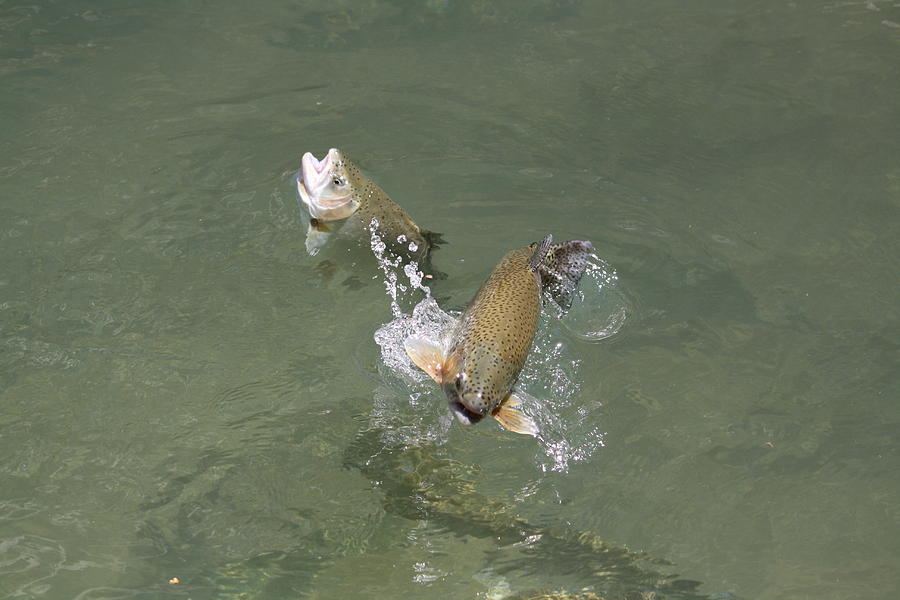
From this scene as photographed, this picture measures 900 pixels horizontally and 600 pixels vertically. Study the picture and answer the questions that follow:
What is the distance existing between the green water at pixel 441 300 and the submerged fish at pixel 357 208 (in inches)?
13.5

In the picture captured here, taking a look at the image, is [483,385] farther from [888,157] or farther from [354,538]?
[888,157]

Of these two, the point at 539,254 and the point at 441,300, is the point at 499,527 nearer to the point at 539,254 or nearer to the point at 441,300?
the point at 539,254

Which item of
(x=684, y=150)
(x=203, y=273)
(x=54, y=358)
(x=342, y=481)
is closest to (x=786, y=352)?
(x=684, y=150)

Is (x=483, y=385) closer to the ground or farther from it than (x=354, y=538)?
farther from it

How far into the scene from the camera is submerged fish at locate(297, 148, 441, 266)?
225 inches

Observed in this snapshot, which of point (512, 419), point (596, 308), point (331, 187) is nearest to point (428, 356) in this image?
point (512, 419)

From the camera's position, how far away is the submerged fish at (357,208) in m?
5.71

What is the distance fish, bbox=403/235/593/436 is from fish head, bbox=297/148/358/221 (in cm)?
114

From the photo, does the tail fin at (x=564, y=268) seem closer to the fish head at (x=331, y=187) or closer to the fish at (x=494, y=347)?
the fish at (x=494, y=347)

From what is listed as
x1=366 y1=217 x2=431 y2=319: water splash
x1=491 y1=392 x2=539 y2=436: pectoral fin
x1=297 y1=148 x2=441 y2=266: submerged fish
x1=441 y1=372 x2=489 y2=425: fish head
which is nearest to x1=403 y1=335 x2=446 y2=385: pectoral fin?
x1=441 y1=372 x2=489 y2=425: fish head

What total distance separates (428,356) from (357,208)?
5.37 ft

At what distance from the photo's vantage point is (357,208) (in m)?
5.72

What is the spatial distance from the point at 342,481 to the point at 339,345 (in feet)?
3.46

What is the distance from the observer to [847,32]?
30.2 ft
